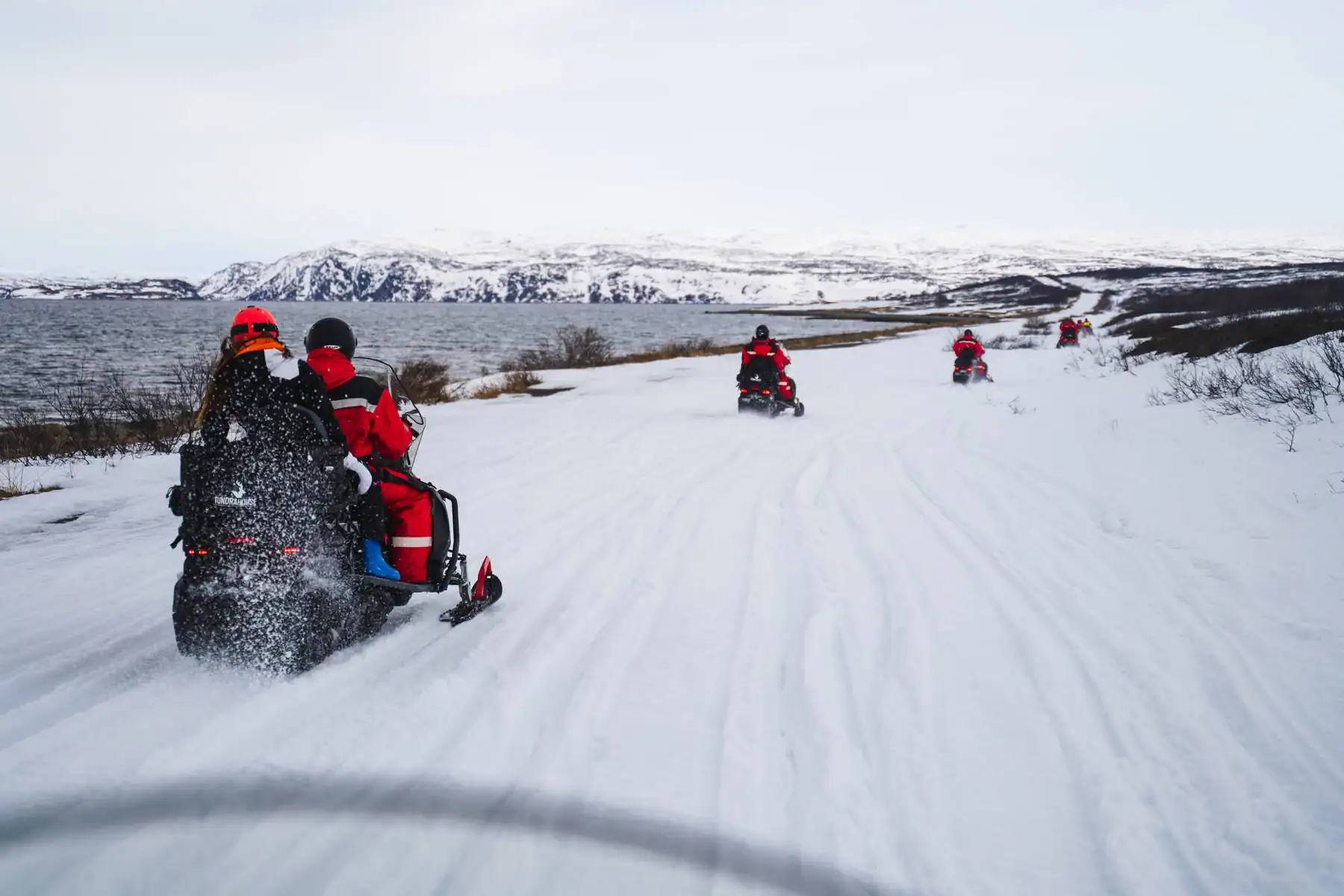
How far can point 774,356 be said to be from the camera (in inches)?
496

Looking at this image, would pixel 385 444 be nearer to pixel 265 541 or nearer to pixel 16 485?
pixel 265 541

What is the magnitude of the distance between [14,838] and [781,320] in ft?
278

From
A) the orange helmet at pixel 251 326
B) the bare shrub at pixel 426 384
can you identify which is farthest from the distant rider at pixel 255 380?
the bare shrub at pixel 426 384

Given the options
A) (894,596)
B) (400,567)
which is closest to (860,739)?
(894,596)

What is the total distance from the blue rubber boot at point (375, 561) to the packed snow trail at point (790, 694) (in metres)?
0.40

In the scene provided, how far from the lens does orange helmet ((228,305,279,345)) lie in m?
3.32

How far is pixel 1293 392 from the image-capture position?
8273mm

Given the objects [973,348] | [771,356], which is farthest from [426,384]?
[973,348]

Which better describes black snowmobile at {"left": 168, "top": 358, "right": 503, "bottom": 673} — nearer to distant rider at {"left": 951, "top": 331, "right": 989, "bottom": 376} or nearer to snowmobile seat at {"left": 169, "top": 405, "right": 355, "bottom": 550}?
snowmobile seat at {"left": 169, "top": 405, "right": 355, "bottom": 550}

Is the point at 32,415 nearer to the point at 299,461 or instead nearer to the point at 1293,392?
the point at 299,461

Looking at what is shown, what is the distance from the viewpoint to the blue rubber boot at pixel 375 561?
12.5 ft

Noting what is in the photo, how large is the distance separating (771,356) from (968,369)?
7.36m

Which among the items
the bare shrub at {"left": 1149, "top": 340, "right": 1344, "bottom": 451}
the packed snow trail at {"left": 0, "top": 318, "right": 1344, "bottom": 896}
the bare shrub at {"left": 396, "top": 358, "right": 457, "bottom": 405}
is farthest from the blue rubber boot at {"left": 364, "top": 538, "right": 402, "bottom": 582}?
the bare shrub at {"left": 396, "top": 358, "right": 457, "bottom": 405}

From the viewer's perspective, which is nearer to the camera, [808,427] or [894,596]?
[894,596]
